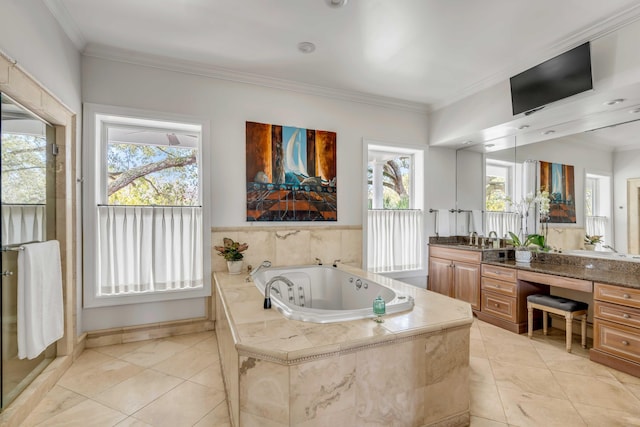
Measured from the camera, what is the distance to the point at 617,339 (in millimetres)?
2279

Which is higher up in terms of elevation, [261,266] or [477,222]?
[477,222]

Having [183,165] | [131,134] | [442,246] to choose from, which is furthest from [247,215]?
[442,246]

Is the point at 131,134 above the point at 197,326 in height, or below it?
above

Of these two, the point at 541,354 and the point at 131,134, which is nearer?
the point at 541,354

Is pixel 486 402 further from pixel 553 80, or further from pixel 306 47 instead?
pixel 306 47

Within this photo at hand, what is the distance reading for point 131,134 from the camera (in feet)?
9.76

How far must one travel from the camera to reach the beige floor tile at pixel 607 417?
1734mm

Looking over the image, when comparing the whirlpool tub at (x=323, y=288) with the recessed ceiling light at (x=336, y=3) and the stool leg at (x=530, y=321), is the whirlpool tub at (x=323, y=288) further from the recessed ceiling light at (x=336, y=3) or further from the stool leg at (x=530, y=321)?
the recessed ceiling light at (x=336, y=3)

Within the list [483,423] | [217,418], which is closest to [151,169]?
[217,418]

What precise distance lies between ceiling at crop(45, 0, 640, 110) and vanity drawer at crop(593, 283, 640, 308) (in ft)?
6.50

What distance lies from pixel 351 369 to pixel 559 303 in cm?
237

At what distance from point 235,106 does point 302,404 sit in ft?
9.41

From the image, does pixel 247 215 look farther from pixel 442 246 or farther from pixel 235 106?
pixel 442 246

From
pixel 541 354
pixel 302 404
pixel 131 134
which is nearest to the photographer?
pixel 302 404
